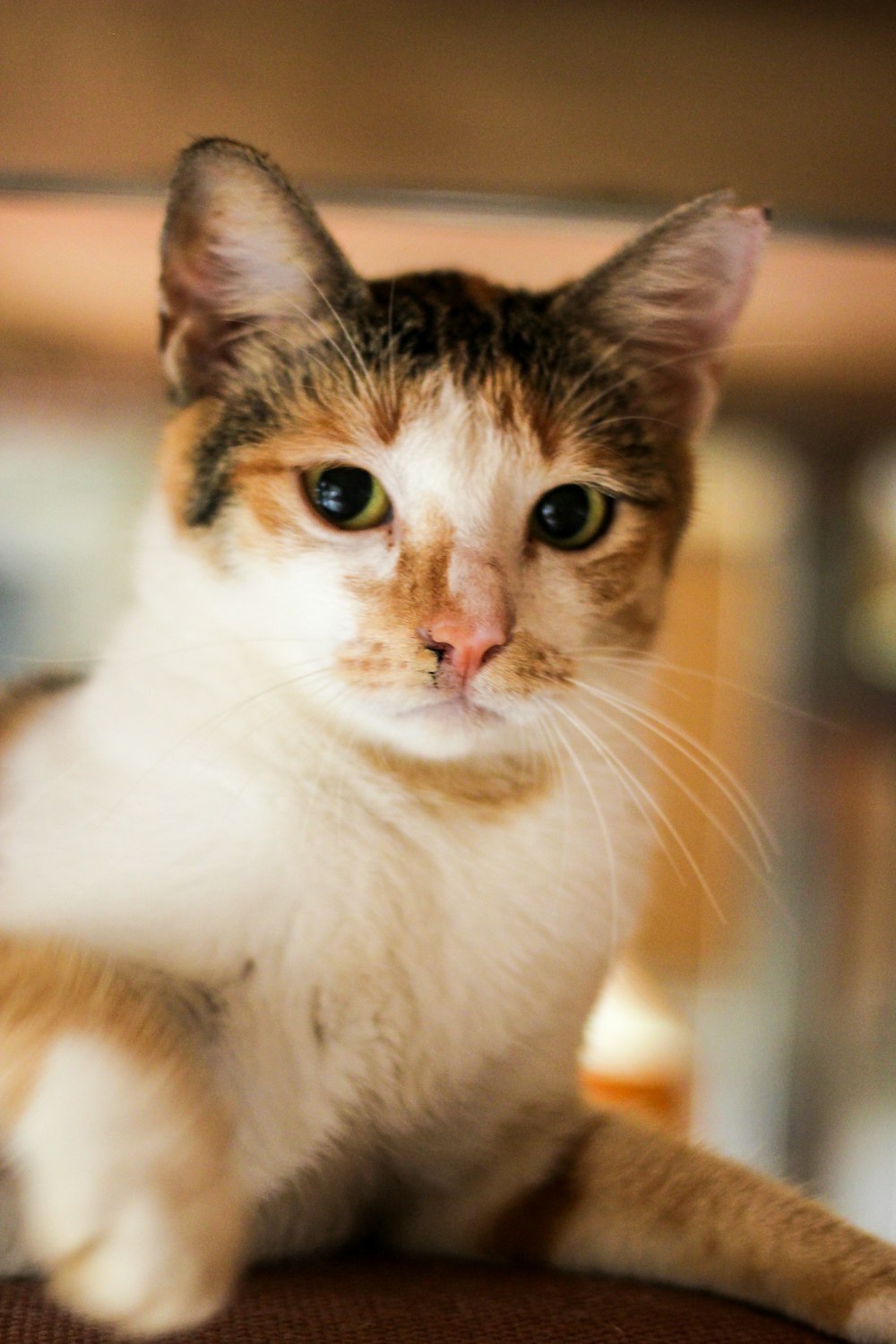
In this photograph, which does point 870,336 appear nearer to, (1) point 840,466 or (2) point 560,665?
(1) point 840,466

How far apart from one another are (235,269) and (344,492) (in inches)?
9.7

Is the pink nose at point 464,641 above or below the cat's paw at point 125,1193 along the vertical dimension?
above

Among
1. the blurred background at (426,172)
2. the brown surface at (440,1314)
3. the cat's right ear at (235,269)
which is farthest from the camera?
the blurred background at (426,172)

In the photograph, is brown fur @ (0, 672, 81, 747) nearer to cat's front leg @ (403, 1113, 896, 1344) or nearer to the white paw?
cat's front leg @ (403, 1113, 896, 1344)

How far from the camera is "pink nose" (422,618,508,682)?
0.90 m

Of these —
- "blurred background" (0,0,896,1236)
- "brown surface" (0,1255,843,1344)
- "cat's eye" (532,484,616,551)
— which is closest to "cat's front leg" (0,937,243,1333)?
"brown surface" (0,1255,843,1344)

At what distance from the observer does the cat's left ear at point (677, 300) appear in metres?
1.11

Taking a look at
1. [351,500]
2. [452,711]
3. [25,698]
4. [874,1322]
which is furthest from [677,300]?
[874,1322]

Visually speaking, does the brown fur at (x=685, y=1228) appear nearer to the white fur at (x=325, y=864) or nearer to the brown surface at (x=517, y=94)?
the white fur at (x=325, y=864)

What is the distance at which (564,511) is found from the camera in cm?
109

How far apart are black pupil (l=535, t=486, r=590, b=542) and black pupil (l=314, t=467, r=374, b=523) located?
0.16 meters

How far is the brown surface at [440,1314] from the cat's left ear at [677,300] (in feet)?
2.73

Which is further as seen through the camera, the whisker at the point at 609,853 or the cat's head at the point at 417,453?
the whisker at the point at 609,853

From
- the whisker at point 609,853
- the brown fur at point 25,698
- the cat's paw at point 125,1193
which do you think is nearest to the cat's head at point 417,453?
the whisker at point 609,853
